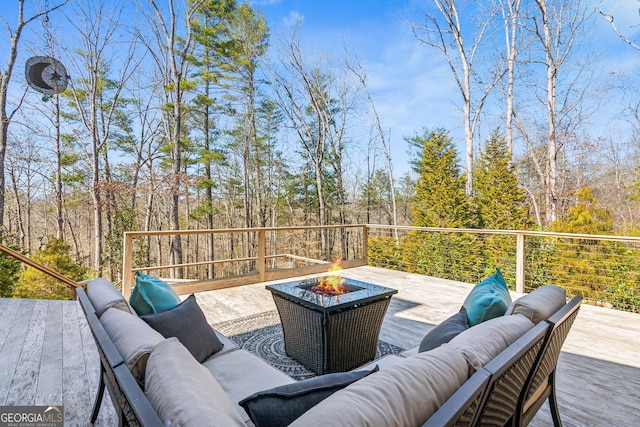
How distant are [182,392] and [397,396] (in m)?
0.50

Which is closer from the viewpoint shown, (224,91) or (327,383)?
(327,383)

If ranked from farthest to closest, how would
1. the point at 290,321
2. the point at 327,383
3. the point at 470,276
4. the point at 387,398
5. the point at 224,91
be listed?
the point at 224,91
the point at 470,276
the point at 290,321
the point at 327,383
the point at 387,398

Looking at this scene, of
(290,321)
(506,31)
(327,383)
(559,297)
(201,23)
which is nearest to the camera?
(327,383)

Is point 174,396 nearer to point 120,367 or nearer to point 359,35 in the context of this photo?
point 120,367

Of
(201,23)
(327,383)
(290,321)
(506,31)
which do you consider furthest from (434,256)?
(201,23)

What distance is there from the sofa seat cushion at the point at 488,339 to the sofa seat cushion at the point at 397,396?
97mm

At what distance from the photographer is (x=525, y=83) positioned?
983cm

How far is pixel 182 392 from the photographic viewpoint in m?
0.78

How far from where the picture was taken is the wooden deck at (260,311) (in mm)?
1957

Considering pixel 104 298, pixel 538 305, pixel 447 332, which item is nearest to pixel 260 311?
pixel 104 298

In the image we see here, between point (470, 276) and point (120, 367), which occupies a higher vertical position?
point (120, 367)

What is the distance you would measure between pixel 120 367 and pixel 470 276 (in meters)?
6.63

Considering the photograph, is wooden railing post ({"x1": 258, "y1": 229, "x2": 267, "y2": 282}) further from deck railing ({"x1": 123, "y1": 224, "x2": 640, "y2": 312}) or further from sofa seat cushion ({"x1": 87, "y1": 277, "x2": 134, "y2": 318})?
sofa seat cushion ({"x1": 87, "y1": 277, "x2": 134, "y2": 318})

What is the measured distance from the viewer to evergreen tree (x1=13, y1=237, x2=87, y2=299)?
6.46m
